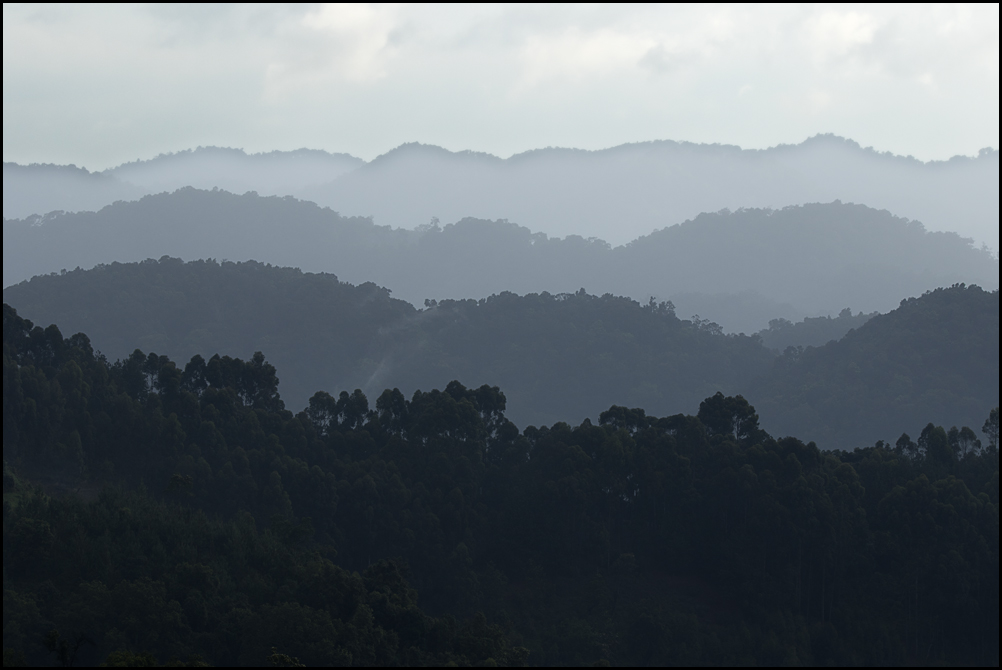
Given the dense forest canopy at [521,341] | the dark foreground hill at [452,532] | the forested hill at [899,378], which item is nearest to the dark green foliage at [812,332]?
the dense forest canopy at [521,341]

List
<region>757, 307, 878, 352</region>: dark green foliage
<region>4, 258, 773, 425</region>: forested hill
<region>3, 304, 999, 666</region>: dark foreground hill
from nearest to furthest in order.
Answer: <region>3, 304, 999, 666</region>: dark foreground hill
<region>4, 258, 773, 425</region>: forested hill
<region>757, 307, 878, 352</region>: dark green foliage

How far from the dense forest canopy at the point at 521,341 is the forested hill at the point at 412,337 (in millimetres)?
168

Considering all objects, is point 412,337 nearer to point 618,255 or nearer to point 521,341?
point 521,341

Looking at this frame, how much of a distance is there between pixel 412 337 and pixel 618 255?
86045 mm

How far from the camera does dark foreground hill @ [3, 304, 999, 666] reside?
3109 centimetres

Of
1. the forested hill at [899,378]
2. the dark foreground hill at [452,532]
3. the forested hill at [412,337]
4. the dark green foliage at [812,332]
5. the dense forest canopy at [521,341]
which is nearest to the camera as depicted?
the dark foreground hill at [452,532]

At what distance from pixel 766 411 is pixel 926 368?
13.9 meters

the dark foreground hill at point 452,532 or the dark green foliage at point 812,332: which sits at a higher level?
the dark green foliage at point 812,332

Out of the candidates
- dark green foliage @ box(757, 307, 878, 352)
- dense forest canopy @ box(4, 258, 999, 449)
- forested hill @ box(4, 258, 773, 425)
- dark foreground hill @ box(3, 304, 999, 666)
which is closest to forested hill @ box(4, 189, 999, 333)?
dark green foliage @ box(757, 307, 878, 352)

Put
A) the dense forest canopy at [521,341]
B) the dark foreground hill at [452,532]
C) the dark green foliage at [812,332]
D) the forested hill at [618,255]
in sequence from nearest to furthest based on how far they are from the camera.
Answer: the dark foreground hill at [452,532], the dense forest canopy at [521,341], the dark green foliage at [812,332], the forested hill at [618,255]

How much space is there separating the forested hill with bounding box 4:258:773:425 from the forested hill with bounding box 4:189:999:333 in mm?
52871

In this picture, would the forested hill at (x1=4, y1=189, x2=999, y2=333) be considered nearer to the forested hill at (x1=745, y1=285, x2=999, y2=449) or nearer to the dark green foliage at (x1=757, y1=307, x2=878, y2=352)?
the dark green foliage at (x1=757, y1=307, x2=878, y2=352)

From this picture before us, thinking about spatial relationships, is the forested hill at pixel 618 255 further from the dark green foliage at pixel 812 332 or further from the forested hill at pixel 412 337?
the forested hill at pixel 412 337

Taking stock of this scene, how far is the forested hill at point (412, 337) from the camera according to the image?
103062mm
